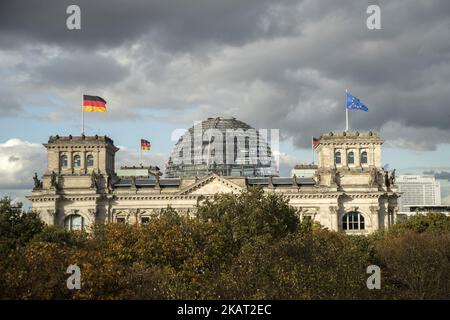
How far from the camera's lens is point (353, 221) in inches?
4370

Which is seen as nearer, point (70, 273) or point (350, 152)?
point (70, 273)

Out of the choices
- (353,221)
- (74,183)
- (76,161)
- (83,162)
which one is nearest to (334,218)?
(353,221)

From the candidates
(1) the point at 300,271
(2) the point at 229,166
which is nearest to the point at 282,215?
(1) the point at 300,271

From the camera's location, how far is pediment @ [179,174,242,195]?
11181 centimetres

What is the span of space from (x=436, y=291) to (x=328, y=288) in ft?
41.3

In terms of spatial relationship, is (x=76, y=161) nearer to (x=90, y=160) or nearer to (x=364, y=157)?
(x=90, y=160)

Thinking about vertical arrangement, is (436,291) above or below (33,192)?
below

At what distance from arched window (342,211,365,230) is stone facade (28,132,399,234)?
0.15m

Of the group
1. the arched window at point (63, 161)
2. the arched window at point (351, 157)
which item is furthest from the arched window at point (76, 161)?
the arched window at point (351, 157)

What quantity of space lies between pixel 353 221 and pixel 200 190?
2540cm

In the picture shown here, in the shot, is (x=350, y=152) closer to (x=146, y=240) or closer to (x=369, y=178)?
(x=369, y=178)

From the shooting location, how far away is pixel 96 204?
367ft

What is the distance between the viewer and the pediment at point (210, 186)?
112 m
